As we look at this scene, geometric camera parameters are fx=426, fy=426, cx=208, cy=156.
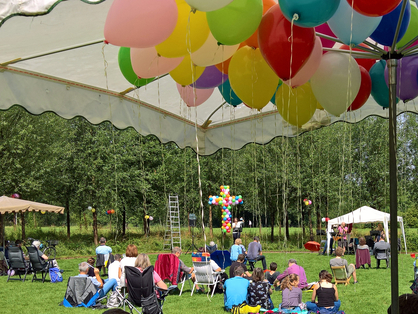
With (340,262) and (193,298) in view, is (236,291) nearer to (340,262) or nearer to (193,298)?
(193,298)

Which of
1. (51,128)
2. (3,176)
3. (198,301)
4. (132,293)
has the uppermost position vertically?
(51,128)

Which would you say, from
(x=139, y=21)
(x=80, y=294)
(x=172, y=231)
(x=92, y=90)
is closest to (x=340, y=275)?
(x=80, y=294)

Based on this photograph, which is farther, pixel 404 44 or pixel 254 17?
pixel 404 44

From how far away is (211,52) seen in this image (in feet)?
9.36

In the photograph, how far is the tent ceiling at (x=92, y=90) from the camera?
2.99 metres

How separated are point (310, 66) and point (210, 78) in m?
0.93

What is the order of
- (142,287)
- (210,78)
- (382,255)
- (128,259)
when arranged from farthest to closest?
(382,255)
(128,259)
(142,287)
(210,78)

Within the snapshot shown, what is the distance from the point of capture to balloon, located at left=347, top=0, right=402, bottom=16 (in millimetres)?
2254

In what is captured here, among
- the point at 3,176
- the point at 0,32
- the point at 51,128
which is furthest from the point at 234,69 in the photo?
the point at 51,128

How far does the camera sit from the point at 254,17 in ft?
7.97

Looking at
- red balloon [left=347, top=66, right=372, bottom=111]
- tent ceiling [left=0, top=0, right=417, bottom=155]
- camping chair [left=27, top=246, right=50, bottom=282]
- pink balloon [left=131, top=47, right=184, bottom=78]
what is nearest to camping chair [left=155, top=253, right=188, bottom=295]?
camping chair [left=27, top=246, right=50, bottom=282]

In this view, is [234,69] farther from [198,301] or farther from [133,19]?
[198,301]

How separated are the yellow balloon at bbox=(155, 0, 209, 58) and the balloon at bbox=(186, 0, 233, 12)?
34cm

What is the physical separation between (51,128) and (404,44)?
21.5 meters
